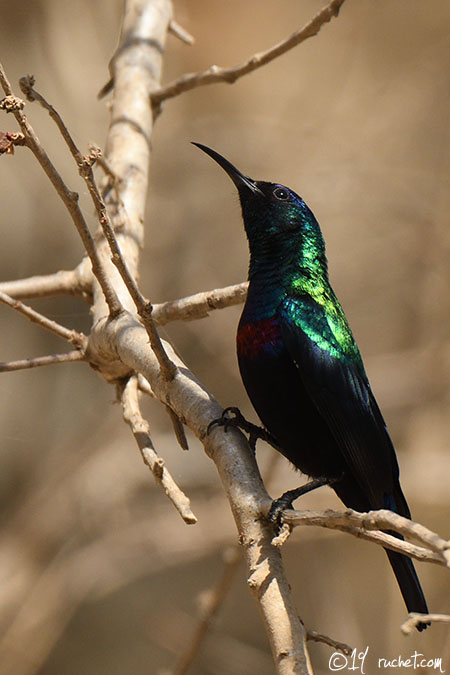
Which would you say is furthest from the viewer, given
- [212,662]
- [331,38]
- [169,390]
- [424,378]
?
[331,38]

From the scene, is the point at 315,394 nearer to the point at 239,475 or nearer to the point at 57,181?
the point at 239,475

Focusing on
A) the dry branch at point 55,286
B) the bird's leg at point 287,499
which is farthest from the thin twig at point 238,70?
the bird's leg at point 287,499

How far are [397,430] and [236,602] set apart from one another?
1884mm

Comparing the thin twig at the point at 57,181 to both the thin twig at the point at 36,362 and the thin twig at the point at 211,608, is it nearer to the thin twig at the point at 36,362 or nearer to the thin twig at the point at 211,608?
the thin twig at the point at 36,362

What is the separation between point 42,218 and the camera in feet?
20.6

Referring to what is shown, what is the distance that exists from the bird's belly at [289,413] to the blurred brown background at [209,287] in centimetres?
237

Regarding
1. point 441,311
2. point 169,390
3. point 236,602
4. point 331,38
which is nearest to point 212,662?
point 236,602

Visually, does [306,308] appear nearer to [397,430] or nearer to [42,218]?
[397,430]

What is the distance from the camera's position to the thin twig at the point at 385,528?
3.85ft

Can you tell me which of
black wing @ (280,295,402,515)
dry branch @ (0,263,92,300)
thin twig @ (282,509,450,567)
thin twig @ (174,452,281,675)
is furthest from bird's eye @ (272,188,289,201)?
thin twig @ (282,509,450,567)

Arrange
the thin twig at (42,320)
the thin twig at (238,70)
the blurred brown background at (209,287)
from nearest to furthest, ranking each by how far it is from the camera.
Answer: the thin twig at (42,320)
the thin twig at (238,70)
the blurred brown background at (209,287)

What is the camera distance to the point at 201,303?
8.15ft

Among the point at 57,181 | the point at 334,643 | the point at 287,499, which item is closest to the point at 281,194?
the point at 57,181

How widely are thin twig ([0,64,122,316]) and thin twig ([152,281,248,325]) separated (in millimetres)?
230
